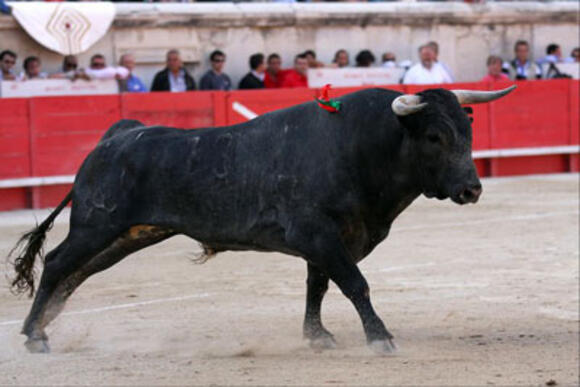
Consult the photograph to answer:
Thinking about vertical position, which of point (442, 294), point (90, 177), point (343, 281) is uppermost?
point (90, 177)

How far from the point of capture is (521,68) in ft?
55.5

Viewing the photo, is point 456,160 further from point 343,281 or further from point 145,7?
point 145,7

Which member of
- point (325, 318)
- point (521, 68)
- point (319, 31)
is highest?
point (319, 31)

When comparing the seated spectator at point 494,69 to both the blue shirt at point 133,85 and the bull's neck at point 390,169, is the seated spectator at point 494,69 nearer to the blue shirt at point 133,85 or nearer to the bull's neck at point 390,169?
the blue shirt at point 133,85

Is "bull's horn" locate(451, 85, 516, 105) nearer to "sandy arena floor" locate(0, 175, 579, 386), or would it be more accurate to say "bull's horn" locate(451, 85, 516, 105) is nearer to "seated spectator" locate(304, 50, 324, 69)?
"sandy arena floor" locate(0, 175, 579, 386)

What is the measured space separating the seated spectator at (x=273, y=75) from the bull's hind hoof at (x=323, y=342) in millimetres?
8483

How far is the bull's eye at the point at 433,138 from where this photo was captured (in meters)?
5.94

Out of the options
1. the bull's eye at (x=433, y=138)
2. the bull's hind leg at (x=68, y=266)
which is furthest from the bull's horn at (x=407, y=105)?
the bull's hind leg at (x=68, y=266)

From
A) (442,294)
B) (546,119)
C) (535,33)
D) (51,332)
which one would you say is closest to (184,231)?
(51,332)

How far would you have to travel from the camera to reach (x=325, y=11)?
17094 mm

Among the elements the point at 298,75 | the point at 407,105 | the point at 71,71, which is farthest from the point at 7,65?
the point at 407,105

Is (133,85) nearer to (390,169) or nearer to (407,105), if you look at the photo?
(390,169)

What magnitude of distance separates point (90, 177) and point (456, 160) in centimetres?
199

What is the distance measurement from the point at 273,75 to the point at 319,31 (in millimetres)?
2601
